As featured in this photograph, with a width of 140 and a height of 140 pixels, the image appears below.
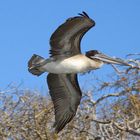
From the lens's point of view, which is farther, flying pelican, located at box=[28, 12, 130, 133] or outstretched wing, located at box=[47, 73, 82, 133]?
outstretched wing, located at box=[47, 73, 82, 133]

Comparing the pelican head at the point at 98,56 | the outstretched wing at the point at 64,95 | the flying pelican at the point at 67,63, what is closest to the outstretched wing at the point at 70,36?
the flying pelican at the point at 67,63

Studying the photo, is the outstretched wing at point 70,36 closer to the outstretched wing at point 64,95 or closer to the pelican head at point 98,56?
the pelican head at point 98,56

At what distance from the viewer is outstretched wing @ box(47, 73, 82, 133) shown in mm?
9266

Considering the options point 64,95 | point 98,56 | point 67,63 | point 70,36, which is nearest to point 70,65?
point 67,63

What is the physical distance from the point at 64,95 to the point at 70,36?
5.10 ft

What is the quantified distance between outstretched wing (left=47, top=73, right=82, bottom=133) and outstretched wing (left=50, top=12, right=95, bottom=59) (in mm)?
943

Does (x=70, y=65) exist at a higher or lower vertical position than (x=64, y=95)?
higher

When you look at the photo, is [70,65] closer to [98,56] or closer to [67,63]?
[67,63]

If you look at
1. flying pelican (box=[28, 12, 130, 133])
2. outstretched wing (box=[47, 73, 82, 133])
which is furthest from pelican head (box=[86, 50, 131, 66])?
outstretched wing (box=[47, 73, 82, 133])

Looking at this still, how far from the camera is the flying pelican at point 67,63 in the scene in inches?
315

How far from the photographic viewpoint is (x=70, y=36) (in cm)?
828

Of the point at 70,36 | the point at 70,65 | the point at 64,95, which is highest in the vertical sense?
the point at 70,36

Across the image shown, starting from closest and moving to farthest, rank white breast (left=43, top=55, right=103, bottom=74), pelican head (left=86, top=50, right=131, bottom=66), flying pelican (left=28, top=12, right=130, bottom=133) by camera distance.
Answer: flying pelican (left=28, top=12, right=130, bottom=133) < white breast (left=43, top=55, right=103, bottom=74) < pelican head (left=86, top=50, right=131, bottom=66)

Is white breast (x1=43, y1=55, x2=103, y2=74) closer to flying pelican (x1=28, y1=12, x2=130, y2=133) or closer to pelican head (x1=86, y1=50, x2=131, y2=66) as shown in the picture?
flying pelican (x1=28, y1=12, x2=130, y2=133)
